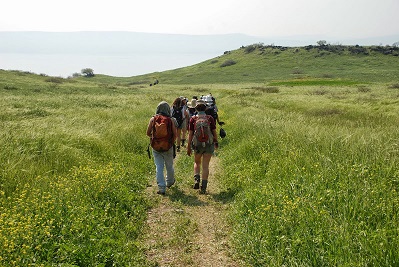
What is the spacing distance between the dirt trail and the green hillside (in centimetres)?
9498

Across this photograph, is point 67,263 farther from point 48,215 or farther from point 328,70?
point 328,70

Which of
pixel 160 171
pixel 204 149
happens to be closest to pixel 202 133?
pixel 204 149

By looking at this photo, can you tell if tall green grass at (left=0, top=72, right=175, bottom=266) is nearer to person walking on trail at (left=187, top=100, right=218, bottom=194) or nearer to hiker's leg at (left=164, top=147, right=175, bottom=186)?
hiker's leg at (left=164, top=147, right=175, bottom=186)

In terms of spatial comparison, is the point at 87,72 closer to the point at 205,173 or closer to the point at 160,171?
the point at 160,171

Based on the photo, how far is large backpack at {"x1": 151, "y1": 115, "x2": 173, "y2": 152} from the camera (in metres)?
8.32

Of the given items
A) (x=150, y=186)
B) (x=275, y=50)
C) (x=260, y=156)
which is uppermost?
(x=275, y=50)

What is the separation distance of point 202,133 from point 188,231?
3063mm

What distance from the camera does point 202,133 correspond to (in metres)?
8.50

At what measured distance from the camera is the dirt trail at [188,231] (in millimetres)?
5203

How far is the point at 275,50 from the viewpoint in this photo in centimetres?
15950

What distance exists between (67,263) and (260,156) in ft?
21.3

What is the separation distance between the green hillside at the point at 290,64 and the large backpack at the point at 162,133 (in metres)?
94.1

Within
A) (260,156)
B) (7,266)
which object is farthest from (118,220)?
(260,156)

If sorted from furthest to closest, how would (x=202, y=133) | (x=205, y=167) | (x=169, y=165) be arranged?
(x=169, y=165), (x=205, y=167), (x=202, y=133)
